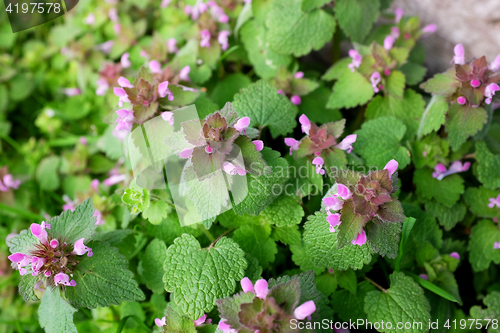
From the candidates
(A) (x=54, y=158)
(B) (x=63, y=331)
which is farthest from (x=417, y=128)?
(A) (x=54, y=158)

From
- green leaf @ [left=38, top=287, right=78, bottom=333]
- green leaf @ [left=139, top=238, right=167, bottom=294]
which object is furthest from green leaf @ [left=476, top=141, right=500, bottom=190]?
green leaf @ [left=38, top=287, right=78, bottom=333]

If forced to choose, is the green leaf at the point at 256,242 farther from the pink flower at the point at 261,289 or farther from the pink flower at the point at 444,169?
the pink flower at the point at 444,169

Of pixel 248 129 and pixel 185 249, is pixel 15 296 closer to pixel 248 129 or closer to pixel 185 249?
pixel 185 249

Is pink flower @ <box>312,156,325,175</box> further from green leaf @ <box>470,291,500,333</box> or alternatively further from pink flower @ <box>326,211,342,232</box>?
green leaf @ <box>470,291,500,333</box>

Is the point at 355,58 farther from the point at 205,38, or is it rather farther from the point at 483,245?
the point at 483,245

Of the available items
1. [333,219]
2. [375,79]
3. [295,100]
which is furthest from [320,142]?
[375,79]

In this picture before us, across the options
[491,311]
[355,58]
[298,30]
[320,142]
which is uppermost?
[298,30]
